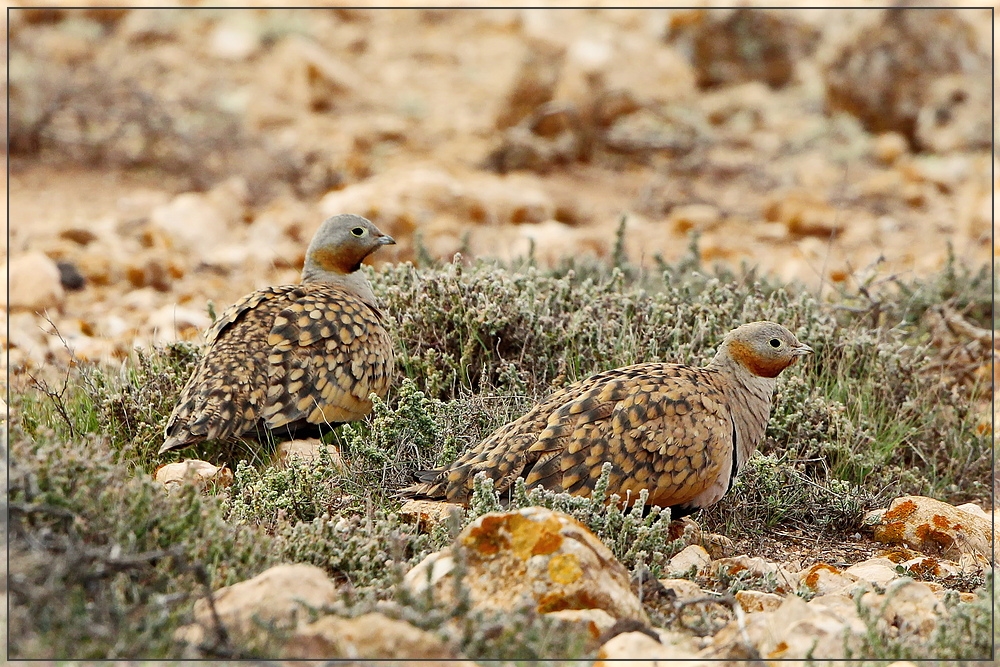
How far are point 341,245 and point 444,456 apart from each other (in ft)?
4.70

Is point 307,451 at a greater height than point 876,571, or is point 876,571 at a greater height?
point 307,451

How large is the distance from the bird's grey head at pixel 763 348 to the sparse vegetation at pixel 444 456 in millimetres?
390

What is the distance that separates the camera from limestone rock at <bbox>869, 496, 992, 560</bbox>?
494 cm

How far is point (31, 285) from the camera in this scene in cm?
785

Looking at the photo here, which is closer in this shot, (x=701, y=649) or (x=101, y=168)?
(x=701, y=649)

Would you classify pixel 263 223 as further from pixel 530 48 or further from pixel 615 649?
pixel 615 649

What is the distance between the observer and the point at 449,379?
5699mm

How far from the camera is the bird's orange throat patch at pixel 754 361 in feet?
16.2

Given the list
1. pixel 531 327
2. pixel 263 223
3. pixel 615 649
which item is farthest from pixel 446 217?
pixel 615 649

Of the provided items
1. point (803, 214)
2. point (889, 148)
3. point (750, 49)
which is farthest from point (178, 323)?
point (750, 49)

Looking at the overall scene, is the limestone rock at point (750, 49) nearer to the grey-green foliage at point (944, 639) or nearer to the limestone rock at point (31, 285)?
the limestone rock at point (31, 285)

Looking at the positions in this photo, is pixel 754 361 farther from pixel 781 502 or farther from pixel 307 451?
pixel 307 451

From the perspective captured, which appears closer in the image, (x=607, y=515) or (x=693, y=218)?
(x=607, y=515)

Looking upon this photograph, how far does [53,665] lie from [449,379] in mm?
2833
